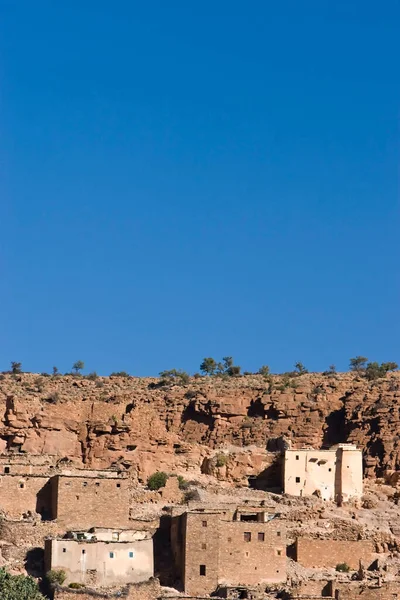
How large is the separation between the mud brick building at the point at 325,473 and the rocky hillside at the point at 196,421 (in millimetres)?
1824

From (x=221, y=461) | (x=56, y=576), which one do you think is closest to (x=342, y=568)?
(x=221, y=461)

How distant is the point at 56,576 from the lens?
223 feet

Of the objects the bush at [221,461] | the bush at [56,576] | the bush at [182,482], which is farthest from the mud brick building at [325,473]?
the bush at [56,576]

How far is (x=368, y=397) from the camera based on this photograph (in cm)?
8688

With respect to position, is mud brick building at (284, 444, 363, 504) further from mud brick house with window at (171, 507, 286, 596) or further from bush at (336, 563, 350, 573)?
mud brick house with window at (171, 507, 286, 596)

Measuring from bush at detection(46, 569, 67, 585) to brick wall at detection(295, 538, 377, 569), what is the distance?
383 inches

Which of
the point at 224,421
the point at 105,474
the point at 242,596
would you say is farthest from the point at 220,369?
the point at 242,596

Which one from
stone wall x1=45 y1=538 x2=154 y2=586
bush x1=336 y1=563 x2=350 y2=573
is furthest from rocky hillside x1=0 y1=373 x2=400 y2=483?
stone wall x1=45 y1=538 x2=154 y2=586

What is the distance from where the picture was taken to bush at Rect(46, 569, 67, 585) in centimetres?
6788

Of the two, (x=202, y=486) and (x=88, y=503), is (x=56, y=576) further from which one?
(x=202, y=486)

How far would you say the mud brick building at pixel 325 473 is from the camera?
80062mm

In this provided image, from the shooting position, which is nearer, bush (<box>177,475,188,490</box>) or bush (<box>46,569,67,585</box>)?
bush (<box>46,569,67,585</box>)

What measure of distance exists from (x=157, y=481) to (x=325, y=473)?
7.18 metres

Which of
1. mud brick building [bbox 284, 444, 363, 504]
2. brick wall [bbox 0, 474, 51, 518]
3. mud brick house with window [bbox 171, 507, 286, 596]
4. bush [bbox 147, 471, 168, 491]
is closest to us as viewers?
mud brick house with window [bbox 171, 507, 286, 596]
